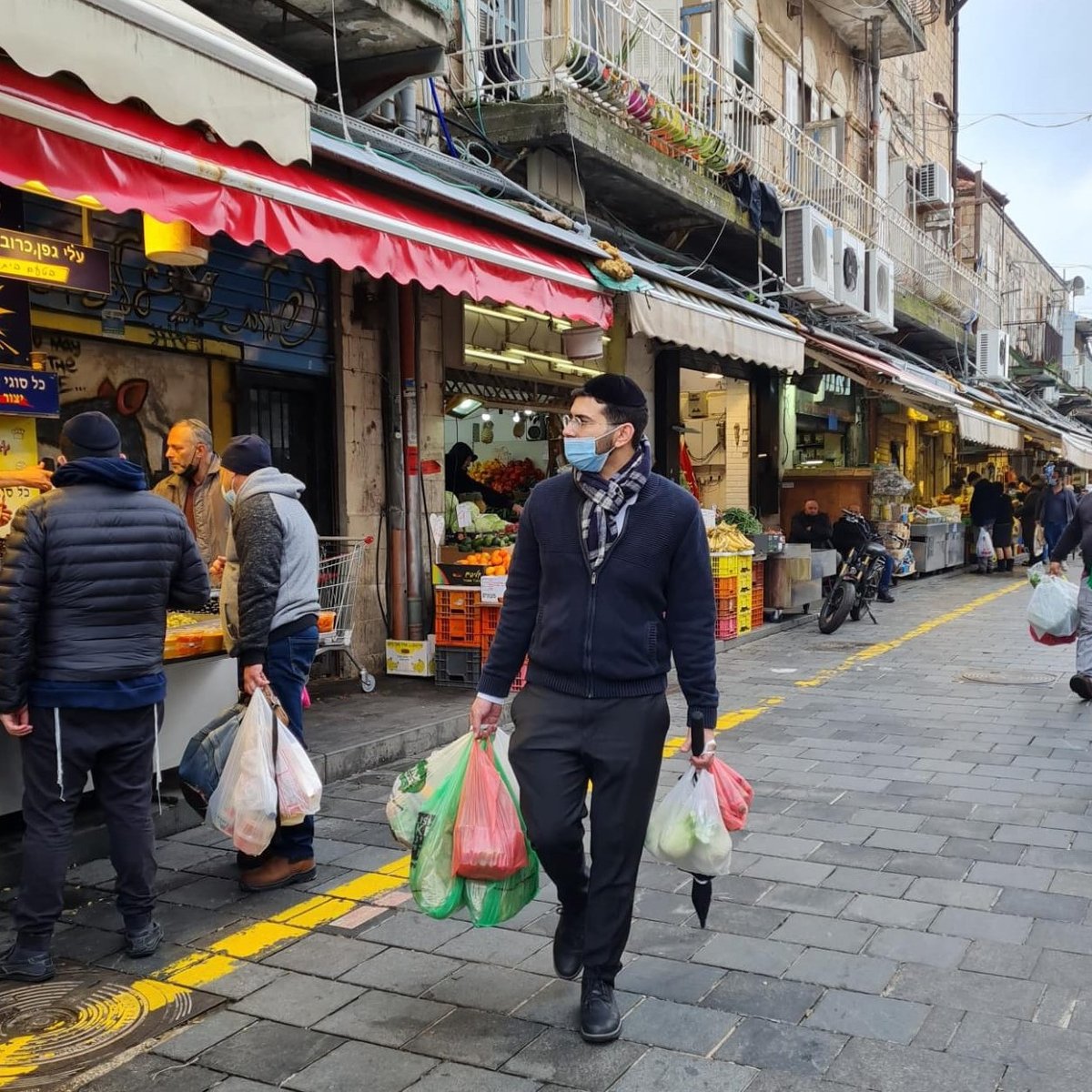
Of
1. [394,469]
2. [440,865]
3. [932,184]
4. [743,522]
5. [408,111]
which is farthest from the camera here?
[932,184]

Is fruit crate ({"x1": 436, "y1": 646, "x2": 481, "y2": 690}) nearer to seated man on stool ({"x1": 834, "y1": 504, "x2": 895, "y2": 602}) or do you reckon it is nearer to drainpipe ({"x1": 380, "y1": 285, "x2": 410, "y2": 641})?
drainpipe ({"x1": 380, "y1": 285, "x2": 410, "y2": 641})

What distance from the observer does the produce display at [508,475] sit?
1200 centimetres

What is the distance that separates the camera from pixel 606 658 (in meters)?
3.24

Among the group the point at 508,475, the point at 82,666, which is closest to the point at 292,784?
the point at 82,666

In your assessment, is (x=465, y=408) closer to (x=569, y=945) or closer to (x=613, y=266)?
(x=613, y=266)

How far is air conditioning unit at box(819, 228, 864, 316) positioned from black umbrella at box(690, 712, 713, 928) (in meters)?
13.3

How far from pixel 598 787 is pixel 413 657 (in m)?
5.55

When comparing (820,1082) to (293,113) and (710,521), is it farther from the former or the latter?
(710,521)

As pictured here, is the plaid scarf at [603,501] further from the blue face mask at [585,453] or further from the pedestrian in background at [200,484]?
the pedestrian in background at [200,484]

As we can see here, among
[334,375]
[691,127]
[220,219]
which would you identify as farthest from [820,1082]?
[691,127]

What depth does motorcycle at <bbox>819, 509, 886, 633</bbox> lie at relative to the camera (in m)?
12.5

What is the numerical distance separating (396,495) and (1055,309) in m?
40.3

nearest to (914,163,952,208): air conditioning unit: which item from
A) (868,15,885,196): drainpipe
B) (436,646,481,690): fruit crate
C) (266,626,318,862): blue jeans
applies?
(868,15,885,196): drainpipe

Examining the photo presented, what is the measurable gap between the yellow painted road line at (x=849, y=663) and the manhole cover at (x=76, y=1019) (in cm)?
197
